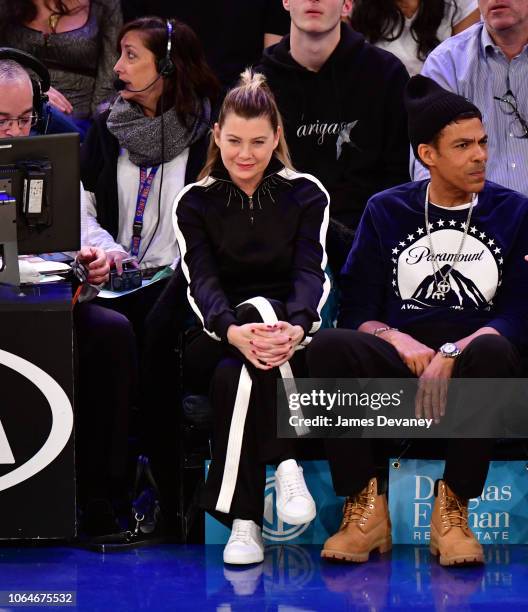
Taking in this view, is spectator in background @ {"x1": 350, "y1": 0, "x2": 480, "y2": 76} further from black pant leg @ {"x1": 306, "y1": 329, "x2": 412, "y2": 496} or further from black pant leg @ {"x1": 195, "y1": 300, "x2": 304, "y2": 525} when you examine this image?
black pant leg @ {"x1": 195, "y1": 300, "x2": 304, "y2": 525}

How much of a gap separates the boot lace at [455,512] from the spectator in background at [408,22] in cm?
203

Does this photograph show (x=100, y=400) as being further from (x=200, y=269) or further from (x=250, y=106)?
(x=250, y=106)

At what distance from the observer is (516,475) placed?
396cm

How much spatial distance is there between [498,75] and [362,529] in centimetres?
191

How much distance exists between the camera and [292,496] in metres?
3.78

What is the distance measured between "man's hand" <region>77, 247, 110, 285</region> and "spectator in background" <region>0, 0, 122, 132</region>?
117 centimetres

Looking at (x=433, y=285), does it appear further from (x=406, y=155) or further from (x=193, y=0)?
(x=193, y=0)

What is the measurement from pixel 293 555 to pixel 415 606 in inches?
20.3

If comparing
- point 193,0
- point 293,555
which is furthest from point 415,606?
point 193,0

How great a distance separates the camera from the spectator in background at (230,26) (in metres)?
5.31

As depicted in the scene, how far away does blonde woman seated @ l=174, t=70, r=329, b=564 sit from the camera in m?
3.81

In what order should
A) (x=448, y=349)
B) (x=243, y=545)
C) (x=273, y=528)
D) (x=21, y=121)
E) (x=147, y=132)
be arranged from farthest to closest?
(x=147, y=132), (x=21, y=121), (x=273, y=528), (x=448, y=349), (x=243, y=545)

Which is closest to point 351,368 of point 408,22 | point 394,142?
point 394,142

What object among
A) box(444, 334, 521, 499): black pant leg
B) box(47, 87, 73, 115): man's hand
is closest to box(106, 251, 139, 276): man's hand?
box(47, 87, 73, 115): man's hand
